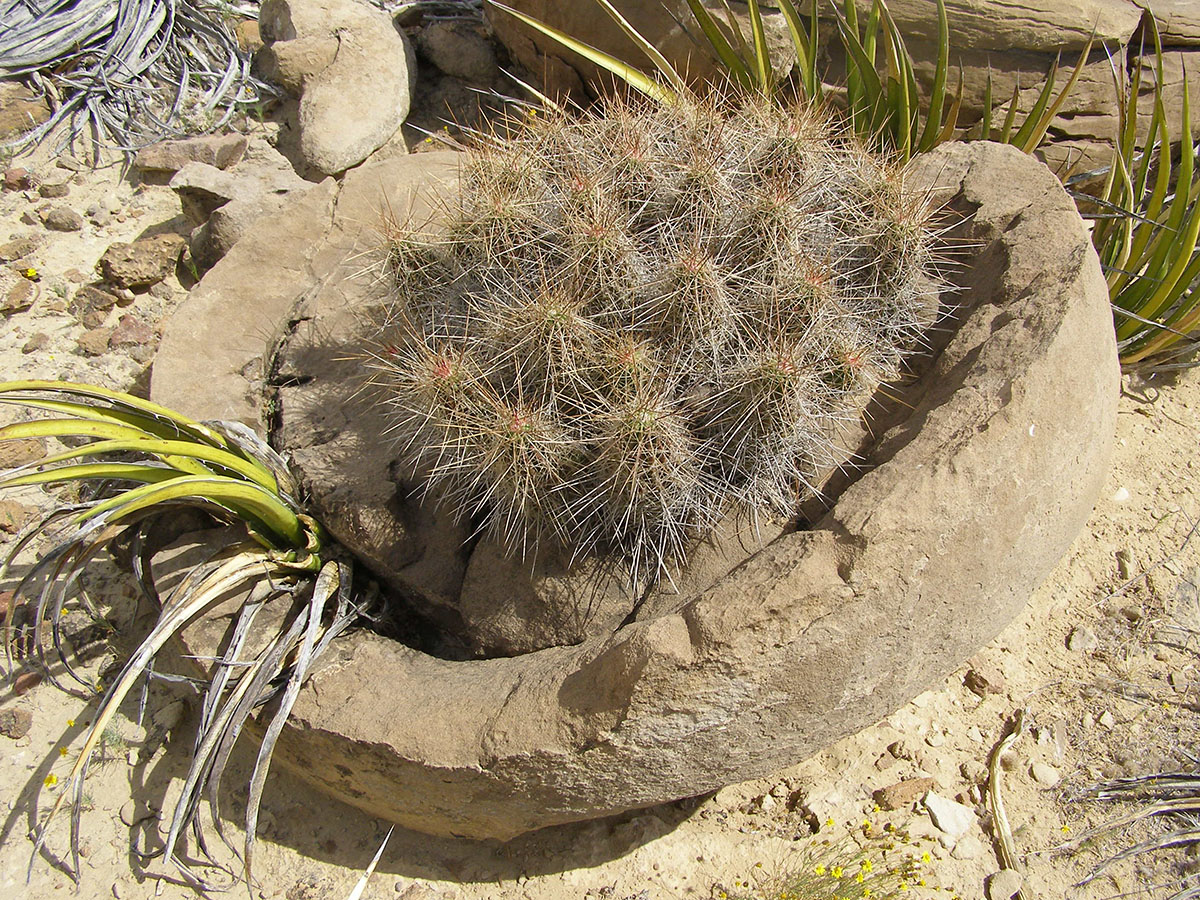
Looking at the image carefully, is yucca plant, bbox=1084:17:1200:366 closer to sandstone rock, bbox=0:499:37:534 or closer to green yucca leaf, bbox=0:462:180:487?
green yucca leaf, bbox=0:462:180:487

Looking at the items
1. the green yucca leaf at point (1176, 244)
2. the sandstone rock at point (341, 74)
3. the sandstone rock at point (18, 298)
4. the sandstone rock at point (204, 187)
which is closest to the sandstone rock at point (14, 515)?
the sandstone rock at point (18, 298)

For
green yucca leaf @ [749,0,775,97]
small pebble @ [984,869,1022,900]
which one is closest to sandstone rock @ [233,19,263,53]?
green yucca leaf @ [749,0,775,97]

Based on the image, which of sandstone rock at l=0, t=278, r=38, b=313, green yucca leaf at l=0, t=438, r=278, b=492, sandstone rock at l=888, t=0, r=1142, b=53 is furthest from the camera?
sandstone rock at l=0, t=278, r=38, b=313

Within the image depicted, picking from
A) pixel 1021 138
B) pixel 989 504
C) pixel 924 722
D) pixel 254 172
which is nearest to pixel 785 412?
pixel 989 504

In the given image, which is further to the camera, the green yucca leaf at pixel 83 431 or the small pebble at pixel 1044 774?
the small pebble at pixel 1044 774

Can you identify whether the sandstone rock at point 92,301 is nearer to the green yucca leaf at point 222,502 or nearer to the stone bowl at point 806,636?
the green yucca leaf at point 222,502

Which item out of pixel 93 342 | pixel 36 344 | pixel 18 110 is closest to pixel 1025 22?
pixel 93 342
